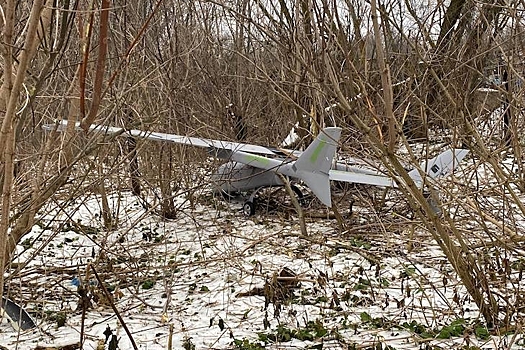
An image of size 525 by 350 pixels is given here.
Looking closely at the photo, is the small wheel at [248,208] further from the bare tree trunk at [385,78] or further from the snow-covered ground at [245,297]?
the bare tree trunk at [385,78]

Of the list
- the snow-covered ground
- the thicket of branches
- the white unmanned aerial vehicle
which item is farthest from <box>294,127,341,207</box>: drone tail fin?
the snow-covered ground

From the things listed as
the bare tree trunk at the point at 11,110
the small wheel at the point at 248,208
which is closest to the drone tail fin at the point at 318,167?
the small wheel at the point at 248,208

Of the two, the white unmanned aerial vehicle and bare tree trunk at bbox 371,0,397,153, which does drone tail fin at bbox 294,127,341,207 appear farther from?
bare tree trunk at bbox 371,0,397,153

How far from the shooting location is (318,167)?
7.64 meters

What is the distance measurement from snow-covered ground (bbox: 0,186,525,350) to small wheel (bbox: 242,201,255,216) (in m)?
1.72

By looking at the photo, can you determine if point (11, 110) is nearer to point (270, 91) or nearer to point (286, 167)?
point (286, 167)

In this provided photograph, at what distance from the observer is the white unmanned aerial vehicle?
733 cm

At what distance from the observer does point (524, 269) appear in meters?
5.81

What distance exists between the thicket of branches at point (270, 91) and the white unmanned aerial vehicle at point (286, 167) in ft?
1.02

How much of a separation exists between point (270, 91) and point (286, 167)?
139 centimetres

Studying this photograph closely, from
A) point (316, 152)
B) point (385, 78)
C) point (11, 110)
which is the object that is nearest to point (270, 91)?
point (316, 152)

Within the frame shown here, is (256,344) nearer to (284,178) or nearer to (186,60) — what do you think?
(284,178)

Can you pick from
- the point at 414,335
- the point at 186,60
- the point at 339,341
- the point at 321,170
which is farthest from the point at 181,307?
the point at 186,60

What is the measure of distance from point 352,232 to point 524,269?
268 cm
